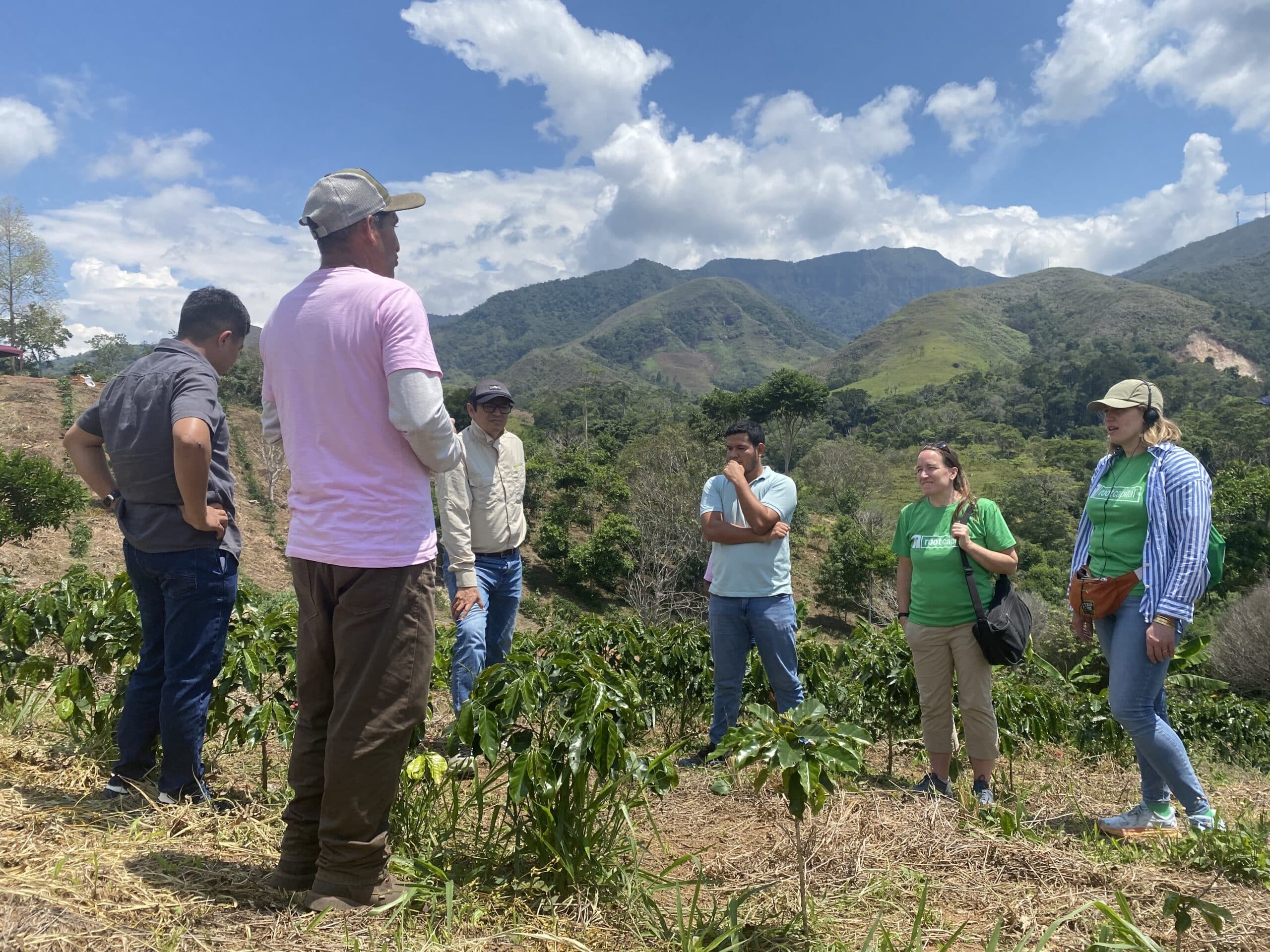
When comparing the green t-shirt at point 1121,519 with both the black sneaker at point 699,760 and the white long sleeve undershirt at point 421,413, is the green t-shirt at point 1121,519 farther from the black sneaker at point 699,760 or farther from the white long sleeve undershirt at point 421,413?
the white long sleeve undershirt at point 421,413

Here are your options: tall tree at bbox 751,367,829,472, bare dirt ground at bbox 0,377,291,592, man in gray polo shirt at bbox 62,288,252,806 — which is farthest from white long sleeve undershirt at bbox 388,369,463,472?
tall tree at bbox 751,367,829,472

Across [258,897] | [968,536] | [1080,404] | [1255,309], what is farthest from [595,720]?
[1255,309]

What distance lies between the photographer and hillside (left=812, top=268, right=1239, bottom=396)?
96.9 metres

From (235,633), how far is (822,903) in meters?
2.13

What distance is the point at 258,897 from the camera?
1.88 meters

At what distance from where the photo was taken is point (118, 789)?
8.14ft

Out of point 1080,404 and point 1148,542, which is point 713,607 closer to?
point 1148,542

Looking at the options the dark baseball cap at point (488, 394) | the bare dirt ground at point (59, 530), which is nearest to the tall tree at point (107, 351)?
the bare dirt ground at point (59, 530)

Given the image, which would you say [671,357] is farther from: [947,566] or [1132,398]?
[1132,398]

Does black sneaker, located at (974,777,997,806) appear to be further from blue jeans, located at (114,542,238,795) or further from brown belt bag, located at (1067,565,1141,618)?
blue jeans, located at (114,542,238,795)

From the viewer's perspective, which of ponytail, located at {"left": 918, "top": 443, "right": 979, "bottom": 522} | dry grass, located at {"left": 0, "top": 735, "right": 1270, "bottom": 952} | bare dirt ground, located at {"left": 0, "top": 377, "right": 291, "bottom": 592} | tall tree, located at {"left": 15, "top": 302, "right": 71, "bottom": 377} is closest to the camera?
dry grass, located at {"left": 0, "top": 735, "right": 1270, "bottom": 952}

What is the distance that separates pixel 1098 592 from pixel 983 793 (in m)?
0.99

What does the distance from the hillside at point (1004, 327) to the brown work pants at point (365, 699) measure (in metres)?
94.4

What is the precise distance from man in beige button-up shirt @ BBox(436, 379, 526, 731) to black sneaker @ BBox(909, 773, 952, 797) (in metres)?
1.89
